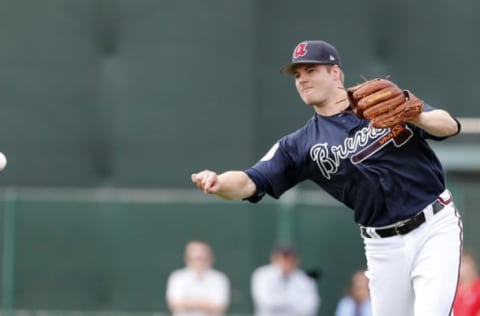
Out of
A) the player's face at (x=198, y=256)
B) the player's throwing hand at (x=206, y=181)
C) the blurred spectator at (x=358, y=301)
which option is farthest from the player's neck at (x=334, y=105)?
the player's face at (x=198, y=256)

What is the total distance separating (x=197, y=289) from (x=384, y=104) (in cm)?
615

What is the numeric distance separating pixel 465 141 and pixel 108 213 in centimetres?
377

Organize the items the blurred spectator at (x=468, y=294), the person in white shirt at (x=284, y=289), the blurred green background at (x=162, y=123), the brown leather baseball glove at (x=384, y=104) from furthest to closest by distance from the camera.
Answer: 1. the blurred green background at (x=162, y=123)
2. the person in white shirt at (x=284, y=289)
3. the blurred spectator at (x=468, y=294)
4. the brown leather baseball glove at (x=384, y=104)

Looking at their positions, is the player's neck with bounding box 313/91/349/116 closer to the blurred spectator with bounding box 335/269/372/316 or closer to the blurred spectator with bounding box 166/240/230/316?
the blurred spectator with bounding box 335/269/372/316

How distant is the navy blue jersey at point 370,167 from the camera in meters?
7.37

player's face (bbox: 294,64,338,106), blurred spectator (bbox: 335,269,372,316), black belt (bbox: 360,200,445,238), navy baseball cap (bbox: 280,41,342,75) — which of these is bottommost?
blurred spectator (bbox: 335,269,372,316)

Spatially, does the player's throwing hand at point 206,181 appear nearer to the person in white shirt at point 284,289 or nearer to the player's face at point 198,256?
the player's face at point 198,256

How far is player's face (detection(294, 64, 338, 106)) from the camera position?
762cm

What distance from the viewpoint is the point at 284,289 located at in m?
12.9

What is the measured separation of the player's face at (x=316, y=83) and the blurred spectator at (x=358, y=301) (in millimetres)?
5010

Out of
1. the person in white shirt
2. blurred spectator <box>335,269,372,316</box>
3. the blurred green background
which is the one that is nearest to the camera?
blurred spectator <box>335,269,372,316</box>

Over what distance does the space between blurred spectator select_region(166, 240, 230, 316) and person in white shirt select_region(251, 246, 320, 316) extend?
1.26ft

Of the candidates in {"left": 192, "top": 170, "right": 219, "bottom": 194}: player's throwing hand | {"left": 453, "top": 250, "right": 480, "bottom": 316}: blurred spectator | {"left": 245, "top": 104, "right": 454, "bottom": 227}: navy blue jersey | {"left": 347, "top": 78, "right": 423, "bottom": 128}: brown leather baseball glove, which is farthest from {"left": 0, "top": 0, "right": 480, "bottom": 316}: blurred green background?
{"left": 347, "top": 78, "right": 423, "bottom": 128}: brown leather baseball glove

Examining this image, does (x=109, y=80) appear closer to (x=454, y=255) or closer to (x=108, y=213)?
(x=108, y=213)
